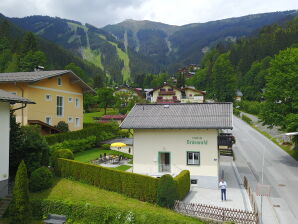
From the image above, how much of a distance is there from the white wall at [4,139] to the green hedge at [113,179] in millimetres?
5602

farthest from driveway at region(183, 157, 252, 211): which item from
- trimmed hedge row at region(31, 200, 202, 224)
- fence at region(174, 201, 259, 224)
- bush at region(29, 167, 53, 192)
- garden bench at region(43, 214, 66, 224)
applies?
bush at region(29, 167, 53, 192)

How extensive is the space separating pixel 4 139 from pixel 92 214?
684cm

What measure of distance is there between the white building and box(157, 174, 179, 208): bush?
588cm

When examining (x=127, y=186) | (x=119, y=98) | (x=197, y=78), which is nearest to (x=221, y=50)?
(x=197, y=78)

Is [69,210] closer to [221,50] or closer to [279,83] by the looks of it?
[279,83]

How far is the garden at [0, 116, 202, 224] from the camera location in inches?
574

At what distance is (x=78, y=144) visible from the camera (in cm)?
3206

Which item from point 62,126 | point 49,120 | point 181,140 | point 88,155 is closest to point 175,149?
point 181,140

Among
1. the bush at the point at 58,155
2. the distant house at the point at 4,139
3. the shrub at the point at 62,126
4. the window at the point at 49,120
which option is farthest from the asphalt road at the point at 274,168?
the window at the point at 49,120

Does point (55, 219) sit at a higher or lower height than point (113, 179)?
lower

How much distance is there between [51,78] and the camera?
3481cm

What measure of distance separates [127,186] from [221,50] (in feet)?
494

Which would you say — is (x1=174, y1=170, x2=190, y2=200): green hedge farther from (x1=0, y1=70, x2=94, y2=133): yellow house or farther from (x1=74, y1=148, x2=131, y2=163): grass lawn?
(x1=0, y1=70, x2=94, y2=133): yellow house

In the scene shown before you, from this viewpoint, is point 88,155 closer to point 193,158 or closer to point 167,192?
point 193,158
